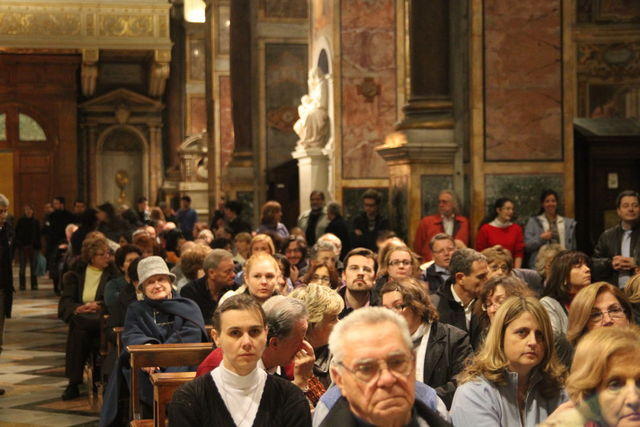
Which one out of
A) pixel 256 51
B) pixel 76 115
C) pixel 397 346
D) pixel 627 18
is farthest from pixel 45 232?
pixel 397 346

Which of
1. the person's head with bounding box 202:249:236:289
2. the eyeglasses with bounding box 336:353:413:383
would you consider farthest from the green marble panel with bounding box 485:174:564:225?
the eyeglasses with bounding box 336:353:413:383

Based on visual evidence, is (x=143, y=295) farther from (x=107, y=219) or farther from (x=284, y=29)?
(x=284, y=29)

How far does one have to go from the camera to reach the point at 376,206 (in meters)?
12.4

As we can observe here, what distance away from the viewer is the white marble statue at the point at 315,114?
16.8 m

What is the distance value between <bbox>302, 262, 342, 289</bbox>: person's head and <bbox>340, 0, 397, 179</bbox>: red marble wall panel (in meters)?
7.56

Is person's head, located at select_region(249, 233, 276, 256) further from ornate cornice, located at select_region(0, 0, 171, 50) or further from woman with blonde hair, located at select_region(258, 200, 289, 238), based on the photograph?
ornate cornice, located at select_region(0, 0, 171, 50)

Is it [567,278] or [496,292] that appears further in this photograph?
[567,278]

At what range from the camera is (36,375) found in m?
11.1

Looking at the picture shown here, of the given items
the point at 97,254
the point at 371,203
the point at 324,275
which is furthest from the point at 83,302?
the point at 371,203

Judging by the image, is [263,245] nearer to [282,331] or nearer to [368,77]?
[282,331]

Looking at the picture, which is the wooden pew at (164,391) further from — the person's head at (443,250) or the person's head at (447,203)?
the person's head at (447,203)

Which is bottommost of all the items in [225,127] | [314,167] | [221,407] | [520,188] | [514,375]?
[221,407]

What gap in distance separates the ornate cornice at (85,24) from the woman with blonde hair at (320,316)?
22.2 m

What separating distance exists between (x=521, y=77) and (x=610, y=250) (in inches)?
129
